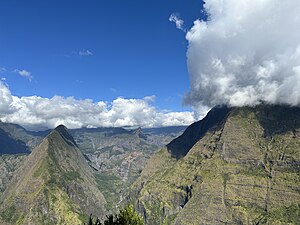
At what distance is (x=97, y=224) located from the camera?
84.9m

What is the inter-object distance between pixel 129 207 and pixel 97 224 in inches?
344

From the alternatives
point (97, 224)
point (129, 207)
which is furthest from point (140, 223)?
point (97, 224)

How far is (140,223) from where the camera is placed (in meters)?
88.1

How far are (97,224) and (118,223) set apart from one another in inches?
198

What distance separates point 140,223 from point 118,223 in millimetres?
5704

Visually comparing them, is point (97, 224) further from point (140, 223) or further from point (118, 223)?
point (140, 223)

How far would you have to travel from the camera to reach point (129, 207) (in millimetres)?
88188

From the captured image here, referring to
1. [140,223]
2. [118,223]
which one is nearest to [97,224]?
[118,223]

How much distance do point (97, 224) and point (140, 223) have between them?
1068 centimetres

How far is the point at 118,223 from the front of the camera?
3383 inches

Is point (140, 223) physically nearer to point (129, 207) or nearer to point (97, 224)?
point (129, 207)
